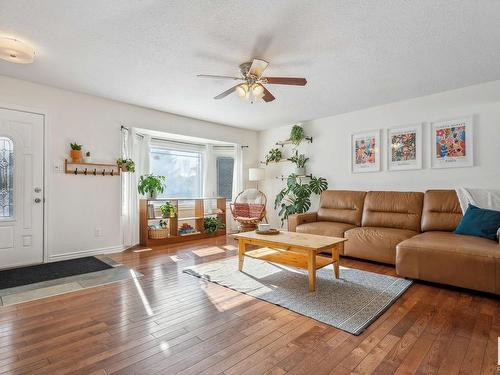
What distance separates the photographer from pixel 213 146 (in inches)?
255

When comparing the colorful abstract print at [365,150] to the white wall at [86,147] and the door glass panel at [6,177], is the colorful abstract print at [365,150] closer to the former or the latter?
the white wall at [86,147]

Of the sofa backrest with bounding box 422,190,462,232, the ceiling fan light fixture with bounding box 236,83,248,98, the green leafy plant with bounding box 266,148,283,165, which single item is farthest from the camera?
the green leafy plant with bounding box 266,148,283,165

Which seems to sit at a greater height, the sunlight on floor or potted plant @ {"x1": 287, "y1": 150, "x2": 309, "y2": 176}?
potted plant @ {"x1": 287, "y1": 150, "x2": 309, "y2": 176}

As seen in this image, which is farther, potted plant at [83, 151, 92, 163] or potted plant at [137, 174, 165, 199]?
potted plant at [137, 174, 165, 199]

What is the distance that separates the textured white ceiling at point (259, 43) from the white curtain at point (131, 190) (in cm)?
80

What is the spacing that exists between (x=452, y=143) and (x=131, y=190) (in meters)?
4.97

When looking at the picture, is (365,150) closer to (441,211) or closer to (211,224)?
(441,211)

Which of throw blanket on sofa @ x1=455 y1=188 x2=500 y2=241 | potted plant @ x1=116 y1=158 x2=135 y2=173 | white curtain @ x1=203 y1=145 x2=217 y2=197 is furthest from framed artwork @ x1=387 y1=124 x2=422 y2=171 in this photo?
potted plant @ x1=116 y1=158 x2=135 y2=173

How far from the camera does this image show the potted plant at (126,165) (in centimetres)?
448

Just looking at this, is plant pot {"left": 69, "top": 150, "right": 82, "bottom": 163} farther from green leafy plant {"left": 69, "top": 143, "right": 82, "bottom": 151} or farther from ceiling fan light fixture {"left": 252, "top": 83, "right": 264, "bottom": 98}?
ceiling fan light fixture {"left": 252, "top": 83, "right": 264, "bottom": 98}

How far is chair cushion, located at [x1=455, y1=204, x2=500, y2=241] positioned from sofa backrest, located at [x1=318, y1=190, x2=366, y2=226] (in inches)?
54.9

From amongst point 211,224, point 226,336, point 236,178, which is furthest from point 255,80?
point 236,178

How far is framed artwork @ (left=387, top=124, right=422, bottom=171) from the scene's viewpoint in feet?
14.2

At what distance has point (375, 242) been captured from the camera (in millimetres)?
3676
